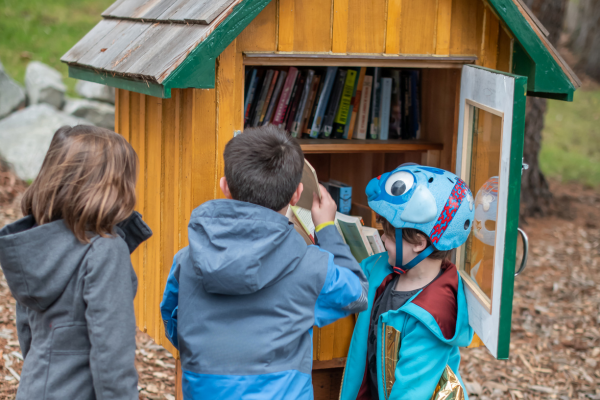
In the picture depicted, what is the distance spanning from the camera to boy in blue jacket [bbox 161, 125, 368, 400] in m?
1.80

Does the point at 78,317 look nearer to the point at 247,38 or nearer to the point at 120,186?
the point at 120,186

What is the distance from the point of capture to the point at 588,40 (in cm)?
1366

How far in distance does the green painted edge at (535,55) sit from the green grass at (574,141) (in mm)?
7090

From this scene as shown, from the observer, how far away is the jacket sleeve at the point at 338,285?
192cm

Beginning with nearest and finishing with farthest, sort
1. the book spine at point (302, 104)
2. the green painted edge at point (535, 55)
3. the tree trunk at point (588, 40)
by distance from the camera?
the green painted edge at point (535, 55)
the book spine at point (302, 104)
the tree trunk at point (588, 40)

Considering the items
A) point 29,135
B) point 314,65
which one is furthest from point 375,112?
point 29,135

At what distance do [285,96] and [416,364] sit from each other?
1.58m

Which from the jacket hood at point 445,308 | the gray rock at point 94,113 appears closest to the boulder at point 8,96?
the gray rock at point 94,113

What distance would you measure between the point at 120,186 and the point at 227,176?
321mm

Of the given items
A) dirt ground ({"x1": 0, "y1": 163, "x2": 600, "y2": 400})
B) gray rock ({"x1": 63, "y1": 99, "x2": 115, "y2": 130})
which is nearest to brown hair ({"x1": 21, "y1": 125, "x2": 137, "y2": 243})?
dirt ground ({"x1": 0, "y1": 163, "x2": 600, "y2": 400})

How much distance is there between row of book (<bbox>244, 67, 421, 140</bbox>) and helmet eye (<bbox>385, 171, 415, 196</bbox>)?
1043mm

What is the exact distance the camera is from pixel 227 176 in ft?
6.37

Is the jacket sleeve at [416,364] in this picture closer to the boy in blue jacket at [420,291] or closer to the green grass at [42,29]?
the boy in blue jacket at [420,291]

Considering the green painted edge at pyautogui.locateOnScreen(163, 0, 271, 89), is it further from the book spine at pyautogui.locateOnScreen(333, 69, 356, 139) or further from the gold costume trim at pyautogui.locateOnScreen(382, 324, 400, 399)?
the book spine at pyautogui.locateOnScreen(333, 69, 356, 139)
